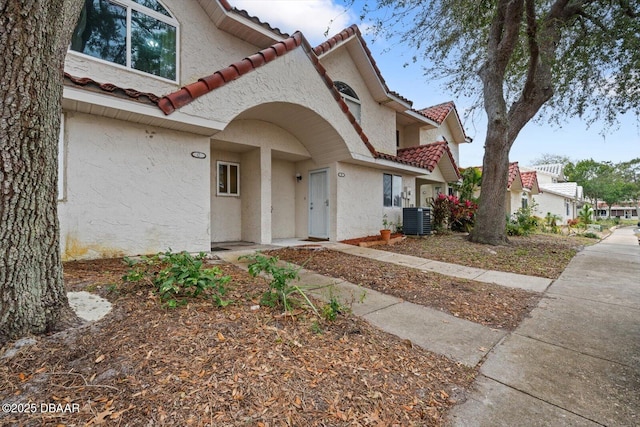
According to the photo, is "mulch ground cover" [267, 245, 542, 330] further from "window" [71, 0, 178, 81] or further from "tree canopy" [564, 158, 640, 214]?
"tree canopy" [564, 158, 640, 214]

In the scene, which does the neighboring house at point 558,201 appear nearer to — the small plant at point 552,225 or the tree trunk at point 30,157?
the small plant at point 552,225

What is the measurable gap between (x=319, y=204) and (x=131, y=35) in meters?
6.66

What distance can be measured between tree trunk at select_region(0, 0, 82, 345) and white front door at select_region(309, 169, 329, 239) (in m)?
7.68

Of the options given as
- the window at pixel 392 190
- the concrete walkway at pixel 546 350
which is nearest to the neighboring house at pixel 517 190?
the window at pixel 392 190

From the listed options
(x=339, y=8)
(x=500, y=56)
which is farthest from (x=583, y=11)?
(x=339, y=8)

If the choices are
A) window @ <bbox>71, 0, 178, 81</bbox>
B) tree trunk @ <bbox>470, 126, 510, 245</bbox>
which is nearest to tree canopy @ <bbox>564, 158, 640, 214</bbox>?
Result: tree trunk @ <bbox>470, 126, 510, 245</bbox>

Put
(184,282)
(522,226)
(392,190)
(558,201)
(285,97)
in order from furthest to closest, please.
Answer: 1. (558,201)
2. (522,226)
3. (392,190)
4. (285,97)
5. (184,282)

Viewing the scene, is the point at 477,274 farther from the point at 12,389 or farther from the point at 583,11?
the point at 583,11

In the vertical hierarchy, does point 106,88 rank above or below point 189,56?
below

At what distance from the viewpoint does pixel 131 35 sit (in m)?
6.68

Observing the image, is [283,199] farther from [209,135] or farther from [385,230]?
[209,135]

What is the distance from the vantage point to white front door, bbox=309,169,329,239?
978cm

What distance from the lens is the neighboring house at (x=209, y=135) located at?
5.34 m

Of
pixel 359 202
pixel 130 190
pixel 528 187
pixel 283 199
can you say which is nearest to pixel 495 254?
pixel 359 202
